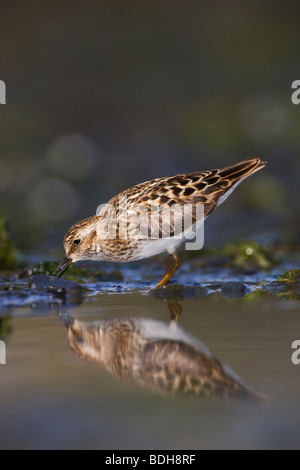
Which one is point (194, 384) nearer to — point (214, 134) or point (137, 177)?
point (137, 177)

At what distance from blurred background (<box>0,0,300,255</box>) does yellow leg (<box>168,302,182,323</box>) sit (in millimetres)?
5968

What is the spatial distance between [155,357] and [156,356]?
1.3 inches

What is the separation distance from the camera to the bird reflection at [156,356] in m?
5.84

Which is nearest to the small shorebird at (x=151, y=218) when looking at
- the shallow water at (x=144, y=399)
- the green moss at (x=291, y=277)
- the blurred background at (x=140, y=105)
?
the green moss at (x=291, y=277)

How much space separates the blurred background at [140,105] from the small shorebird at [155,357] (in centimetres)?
715

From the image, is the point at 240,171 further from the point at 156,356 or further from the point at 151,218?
the point at 156,356

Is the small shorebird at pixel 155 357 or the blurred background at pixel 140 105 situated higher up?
the blurred background at pixel 140 105

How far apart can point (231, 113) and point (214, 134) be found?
3.73 ft

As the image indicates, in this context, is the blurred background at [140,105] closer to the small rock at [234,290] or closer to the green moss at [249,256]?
the green moss at [249,256]

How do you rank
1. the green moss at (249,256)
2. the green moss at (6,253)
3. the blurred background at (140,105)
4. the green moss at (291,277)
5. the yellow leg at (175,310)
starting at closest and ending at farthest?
the yellow leg at (175,310), the green moss at (291,277), the green moss at (249,256), the green moss at (6,253), the blurred background at (140,105)

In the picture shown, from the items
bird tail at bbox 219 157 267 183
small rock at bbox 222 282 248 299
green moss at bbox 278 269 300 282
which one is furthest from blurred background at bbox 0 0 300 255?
small rock at bbox 222 282 248 299
